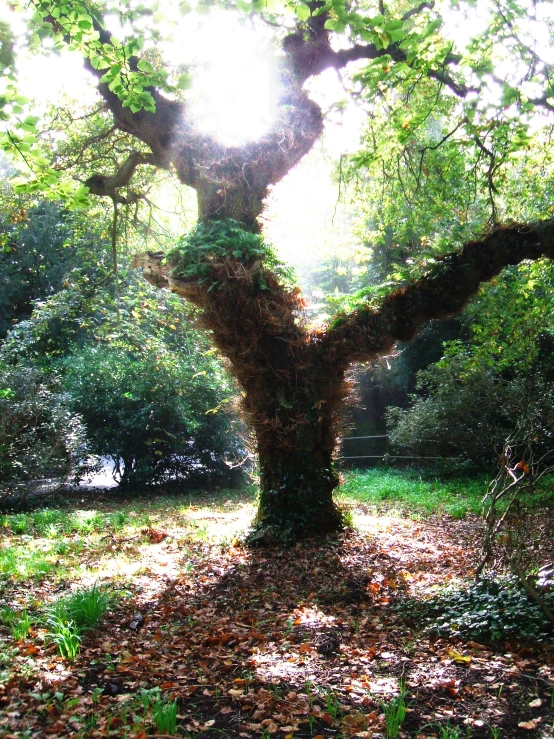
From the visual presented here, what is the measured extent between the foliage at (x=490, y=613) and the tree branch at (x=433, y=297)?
3.44 m

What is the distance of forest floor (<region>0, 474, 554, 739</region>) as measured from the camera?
3062 millimetres

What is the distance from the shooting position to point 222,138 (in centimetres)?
771

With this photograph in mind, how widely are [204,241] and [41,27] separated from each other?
9.26 ft

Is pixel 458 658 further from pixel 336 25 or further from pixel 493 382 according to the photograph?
pixel 493 382

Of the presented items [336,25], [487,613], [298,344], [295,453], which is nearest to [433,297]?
[298,344]

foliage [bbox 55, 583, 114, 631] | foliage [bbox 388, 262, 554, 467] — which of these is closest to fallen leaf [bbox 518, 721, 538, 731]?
foliage [bbox 55, 583, 114, 631]

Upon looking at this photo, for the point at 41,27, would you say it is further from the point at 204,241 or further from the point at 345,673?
the point at 345,673

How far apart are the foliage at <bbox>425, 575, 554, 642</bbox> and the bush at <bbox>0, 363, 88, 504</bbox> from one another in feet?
27.1

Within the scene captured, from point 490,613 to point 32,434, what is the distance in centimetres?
910

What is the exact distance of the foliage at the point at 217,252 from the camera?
7.04 meters

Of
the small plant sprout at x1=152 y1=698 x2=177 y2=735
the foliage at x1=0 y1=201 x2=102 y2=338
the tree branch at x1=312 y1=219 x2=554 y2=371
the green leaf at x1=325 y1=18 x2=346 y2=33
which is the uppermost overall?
the foliage at x1=0 y1=201 x2=102 y2=338

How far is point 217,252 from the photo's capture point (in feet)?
23.2

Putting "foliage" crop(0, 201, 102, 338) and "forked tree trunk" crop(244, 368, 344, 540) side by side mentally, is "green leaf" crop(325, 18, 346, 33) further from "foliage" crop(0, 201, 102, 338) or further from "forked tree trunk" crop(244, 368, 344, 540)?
"foliage" crop(0, 201, 102, 338)

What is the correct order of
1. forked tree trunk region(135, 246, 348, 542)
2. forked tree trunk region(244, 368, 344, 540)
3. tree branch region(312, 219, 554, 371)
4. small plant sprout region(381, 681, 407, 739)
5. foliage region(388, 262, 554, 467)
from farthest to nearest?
foliage region(388, 262, 554, 467) → forked tree trunk region(244, 368, 344, 540) → forked tree trunk region(135, 246, 348, 542) → tree branch region(312, 219, 554, 371) → small plant sprout region(381, 681, 407, 739)
